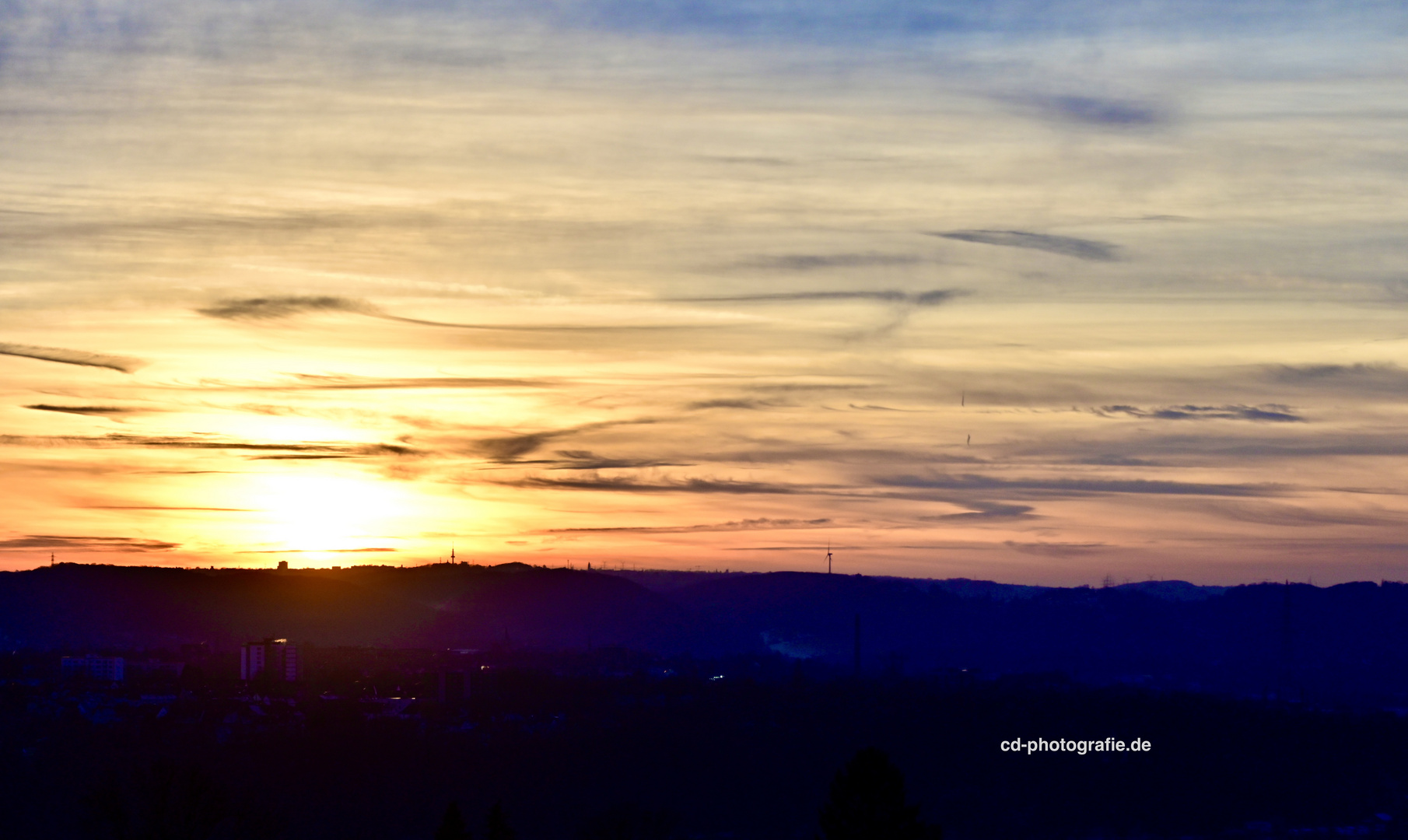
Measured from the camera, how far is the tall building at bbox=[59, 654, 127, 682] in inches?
6890

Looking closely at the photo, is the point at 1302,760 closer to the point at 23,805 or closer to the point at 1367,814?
the point at 1367,814

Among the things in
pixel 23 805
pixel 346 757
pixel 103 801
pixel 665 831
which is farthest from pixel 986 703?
pixel 103 801

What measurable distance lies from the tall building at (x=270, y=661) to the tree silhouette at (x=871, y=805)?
149927mm

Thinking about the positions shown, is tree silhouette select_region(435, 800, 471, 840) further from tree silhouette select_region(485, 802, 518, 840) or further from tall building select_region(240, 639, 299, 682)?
tall building select_region(240, 639, 299, 682)

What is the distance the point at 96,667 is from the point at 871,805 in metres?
159

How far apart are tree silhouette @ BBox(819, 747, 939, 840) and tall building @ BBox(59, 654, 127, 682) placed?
5554 inches

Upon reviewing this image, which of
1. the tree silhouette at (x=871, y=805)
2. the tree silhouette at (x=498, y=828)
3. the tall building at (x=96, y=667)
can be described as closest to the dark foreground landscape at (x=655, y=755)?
the tall building at (x=96, y=667)

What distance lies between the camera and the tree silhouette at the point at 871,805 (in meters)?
44.8

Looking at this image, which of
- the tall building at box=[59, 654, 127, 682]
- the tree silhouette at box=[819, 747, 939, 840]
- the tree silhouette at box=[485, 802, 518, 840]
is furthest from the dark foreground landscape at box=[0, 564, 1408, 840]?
the tree silhouette at box=[819, 747, 939, 840]

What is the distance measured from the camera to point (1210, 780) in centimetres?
16350

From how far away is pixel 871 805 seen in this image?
45094mm

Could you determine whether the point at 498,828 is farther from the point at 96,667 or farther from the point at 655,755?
the point at 96,667

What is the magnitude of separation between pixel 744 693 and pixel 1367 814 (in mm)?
65887

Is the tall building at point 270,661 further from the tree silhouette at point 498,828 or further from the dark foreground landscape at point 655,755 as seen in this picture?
the tree silhouette at point 498,828
